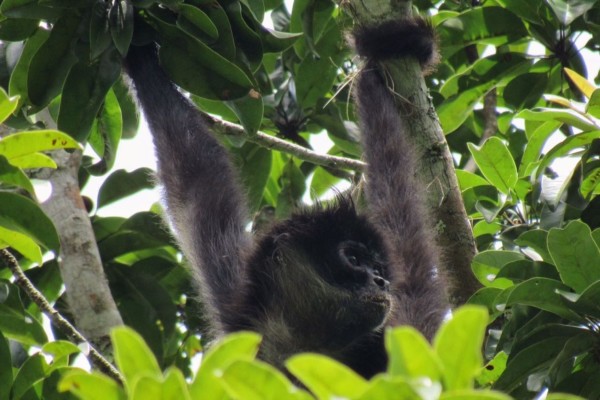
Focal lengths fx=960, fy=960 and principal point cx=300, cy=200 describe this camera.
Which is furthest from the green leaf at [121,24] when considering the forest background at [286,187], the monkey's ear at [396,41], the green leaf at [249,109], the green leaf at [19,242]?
the monkey's ear at [396,41]

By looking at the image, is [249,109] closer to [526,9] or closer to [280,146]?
[280,146]

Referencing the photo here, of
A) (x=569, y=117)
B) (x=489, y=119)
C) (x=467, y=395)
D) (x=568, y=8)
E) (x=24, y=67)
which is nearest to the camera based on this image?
(x=467, y=395)

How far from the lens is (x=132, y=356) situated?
171 cm

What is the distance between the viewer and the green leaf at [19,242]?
3258 millimetres

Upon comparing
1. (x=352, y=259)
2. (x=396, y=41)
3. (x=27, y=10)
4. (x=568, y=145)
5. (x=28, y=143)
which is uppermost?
(x=27, y=10)

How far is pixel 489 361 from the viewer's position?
11.5 ft

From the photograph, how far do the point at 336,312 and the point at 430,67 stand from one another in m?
1.22

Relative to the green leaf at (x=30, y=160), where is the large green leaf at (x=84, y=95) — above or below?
below

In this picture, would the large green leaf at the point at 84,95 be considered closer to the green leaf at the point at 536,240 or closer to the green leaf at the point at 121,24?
the green leaf at the point at 121,24

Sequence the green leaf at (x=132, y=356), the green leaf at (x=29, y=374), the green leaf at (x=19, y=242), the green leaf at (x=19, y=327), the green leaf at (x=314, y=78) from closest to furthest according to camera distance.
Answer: the green leaf at (x=132, y=356), the green leaf at (x=19, y=242), the green leaf at (x=29, y=374), the green leaf at (x=19, y=327), the green leaf at (x=314, y=78)

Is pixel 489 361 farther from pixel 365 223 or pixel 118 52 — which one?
pixel 118 52

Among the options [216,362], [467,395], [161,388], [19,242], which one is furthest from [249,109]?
[467,395]

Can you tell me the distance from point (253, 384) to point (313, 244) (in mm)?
3262

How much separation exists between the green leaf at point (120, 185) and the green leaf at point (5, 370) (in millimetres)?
1784
